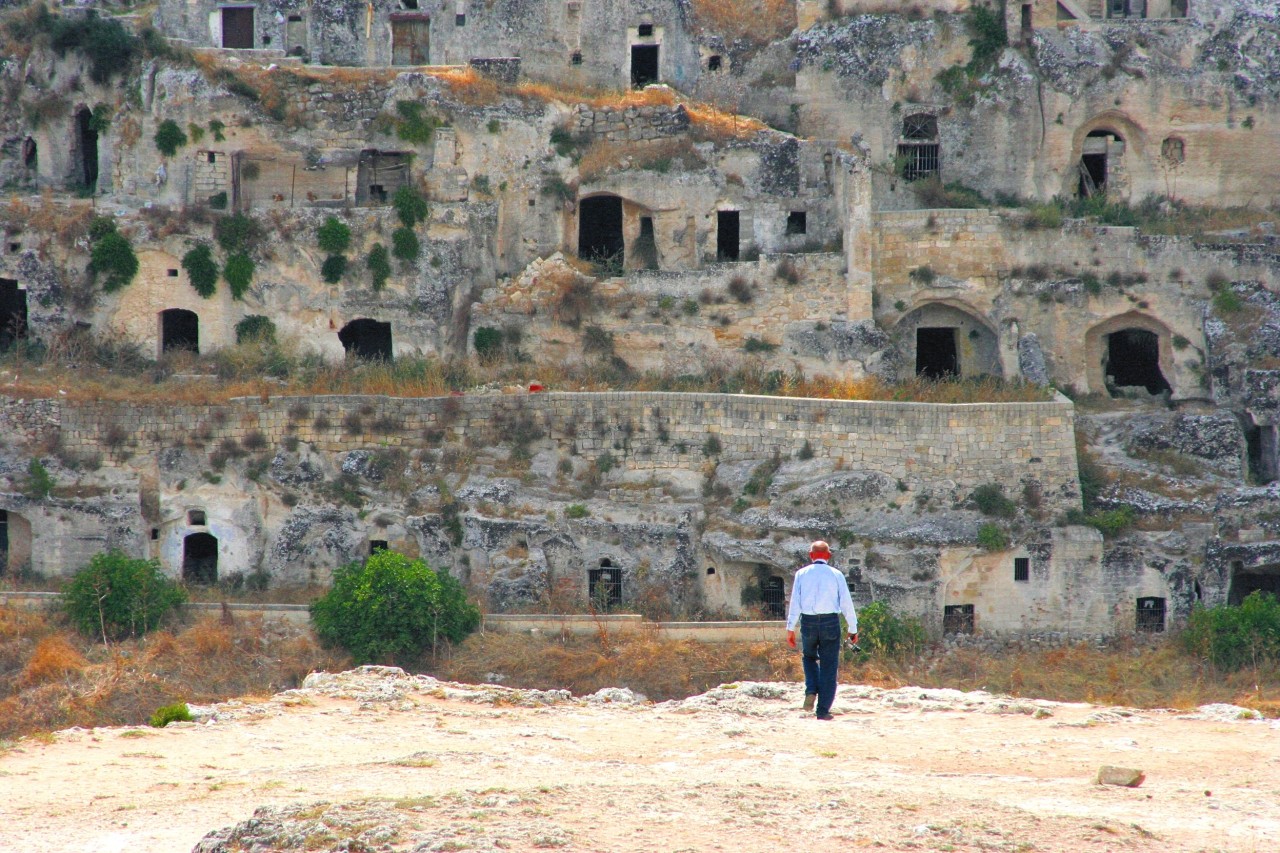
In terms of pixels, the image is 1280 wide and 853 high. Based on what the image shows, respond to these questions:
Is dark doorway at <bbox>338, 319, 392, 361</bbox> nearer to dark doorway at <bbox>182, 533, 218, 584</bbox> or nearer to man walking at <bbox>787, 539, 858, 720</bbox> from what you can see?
dark doorway at <bbox>182, 533, 218, 584</bbox>

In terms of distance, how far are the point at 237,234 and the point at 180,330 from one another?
265 cm

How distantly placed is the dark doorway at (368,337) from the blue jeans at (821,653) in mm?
18242

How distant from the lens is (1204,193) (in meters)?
41.5

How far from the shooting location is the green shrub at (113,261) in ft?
126

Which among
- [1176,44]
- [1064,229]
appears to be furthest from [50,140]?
[1176,44]

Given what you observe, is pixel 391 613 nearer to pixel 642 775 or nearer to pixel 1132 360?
pixel 642 775

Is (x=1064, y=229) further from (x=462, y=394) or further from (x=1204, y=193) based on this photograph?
(x=462, y=394)

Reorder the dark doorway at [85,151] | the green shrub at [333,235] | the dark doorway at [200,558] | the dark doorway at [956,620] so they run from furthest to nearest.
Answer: the dark doorway at [85,151] → the green shrub at [333,235] → the dark doorway at [200,558] → the dark doorway at [956,620]

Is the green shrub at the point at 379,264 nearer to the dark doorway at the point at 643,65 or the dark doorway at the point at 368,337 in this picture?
the dark doorway at the point at 368,337

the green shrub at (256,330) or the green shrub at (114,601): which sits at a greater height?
the green shrub at (256,330)

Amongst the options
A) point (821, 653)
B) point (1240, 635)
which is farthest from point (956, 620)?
point (821, 653)

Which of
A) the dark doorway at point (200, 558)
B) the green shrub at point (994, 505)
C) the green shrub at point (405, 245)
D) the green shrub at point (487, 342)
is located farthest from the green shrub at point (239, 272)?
the green shrub at point (994, 505)

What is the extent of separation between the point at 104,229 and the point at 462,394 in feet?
28.8

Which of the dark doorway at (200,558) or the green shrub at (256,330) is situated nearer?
the dark doorway at (200,558)
